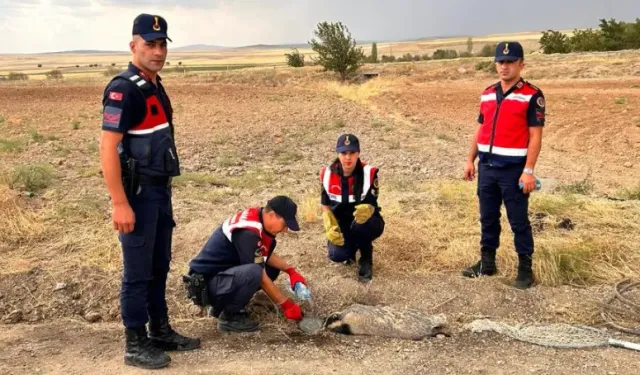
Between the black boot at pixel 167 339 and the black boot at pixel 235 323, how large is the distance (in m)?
0.33

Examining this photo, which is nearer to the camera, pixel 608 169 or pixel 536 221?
pixel 536 221

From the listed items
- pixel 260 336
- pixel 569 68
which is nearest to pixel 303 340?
pixel 260 336

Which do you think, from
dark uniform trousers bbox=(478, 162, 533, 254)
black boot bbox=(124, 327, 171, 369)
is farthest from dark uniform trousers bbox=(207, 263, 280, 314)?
dark uniform trousers bbox=(478, 162, 533, 254)

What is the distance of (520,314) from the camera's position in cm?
437

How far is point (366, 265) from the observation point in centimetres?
505

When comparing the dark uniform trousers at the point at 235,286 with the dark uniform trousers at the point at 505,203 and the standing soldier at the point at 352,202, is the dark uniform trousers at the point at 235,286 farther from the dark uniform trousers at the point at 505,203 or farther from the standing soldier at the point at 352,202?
the dark uniform trousers at the point at 505,203

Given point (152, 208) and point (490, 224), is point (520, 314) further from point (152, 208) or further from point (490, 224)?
point (152, 208)

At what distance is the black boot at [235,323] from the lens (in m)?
4.14

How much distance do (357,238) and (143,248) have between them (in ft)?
6.70

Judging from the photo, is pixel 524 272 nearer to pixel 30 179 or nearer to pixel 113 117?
pixel 113 117

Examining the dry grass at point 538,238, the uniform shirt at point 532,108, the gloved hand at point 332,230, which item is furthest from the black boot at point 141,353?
the uniform shirt at point 532,108

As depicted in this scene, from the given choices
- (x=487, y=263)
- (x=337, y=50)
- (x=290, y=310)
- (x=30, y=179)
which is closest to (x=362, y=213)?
(x=290, y=310)

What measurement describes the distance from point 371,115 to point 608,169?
698 cm

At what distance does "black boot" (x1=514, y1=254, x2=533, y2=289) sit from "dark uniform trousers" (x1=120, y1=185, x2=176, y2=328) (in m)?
2.76
